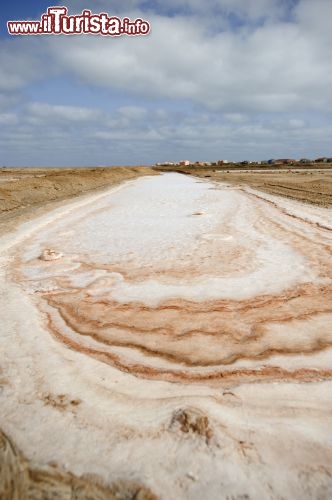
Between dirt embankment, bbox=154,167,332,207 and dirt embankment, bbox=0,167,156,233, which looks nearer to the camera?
dirt embankment, bbox=0,167,156,233

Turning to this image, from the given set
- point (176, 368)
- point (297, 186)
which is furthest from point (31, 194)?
point (176, 368)

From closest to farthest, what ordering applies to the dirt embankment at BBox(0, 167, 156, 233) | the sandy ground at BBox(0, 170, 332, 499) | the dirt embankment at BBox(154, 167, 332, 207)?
the sandy ground at BBox(0, 170, 332, 499) < the dirt embankment at BBox(0, 167, 156, 233) < the dirt embankment at BBox(154, 167, 332, 207)

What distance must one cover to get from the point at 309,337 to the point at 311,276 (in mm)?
2647

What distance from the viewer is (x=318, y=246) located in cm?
966

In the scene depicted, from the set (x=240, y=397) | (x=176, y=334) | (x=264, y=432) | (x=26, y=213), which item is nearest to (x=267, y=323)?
(x=176, y=334)

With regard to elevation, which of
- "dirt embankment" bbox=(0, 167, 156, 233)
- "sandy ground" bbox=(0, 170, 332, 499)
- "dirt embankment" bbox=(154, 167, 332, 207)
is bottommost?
"sandy ground" bbox=(0, 170, 332, 499)

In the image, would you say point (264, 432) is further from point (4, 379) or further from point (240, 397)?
point (4, 379)

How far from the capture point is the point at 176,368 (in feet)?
14.4

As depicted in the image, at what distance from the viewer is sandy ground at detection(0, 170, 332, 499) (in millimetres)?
3025

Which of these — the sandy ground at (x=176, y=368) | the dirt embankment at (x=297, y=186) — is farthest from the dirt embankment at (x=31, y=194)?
the dirt embankment at (x=297, y=186)

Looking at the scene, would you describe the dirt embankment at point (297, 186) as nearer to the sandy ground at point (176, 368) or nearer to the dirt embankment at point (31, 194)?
the sandy ground at point (176, 368)

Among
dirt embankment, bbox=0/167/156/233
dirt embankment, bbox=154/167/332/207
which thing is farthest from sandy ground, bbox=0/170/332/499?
dirt embankment, bbox=154/167/332/207

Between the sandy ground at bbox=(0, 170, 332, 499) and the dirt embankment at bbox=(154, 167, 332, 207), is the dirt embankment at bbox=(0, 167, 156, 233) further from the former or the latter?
the dirt embankment at bbox=(154, 167, 332, 207)

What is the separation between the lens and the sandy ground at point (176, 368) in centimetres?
302
